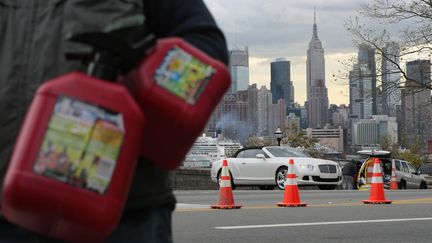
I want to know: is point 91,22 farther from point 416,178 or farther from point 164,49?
point 416,178

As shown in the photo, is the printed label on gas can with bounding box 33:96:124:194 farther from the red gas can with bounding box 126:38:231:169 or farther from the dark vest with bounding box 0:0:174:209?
the dark vest with bounding box 0:0:174:209

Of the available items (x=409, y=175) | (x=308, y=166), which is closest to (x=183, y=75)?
(x=308, y=166)

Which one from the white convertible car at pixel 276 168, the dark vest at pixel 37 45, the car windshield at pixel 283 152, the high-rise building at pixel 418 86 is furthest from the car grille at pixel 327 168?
the dark vest at pixel 37 45

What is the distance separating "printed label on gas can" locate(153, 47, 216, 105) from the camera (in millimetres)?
1600

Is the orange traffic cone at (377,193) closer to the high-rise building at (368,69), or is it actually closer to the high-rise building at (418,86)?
the high-rise building at (368,69)

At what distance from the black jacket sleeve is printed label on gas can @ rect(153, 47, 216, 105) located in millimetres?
195

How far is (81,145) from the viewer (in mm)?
1474

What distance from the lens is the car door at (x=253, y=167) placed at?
2022cm

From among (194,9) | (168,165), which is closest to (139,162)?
(168,165)

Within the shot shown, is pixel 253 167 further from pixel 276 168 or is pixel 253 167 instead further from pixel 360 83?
pixel 360 83

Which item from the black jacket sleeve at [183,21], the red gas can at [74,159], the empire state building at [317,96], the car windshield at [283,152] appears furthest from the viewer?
the empire state building at [317,96]

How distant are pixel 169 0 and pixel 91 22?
0.29m

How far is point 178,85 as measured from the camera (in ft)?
5.26

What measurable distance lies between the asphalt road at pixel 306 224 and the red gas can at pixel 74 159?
21.4 feet
